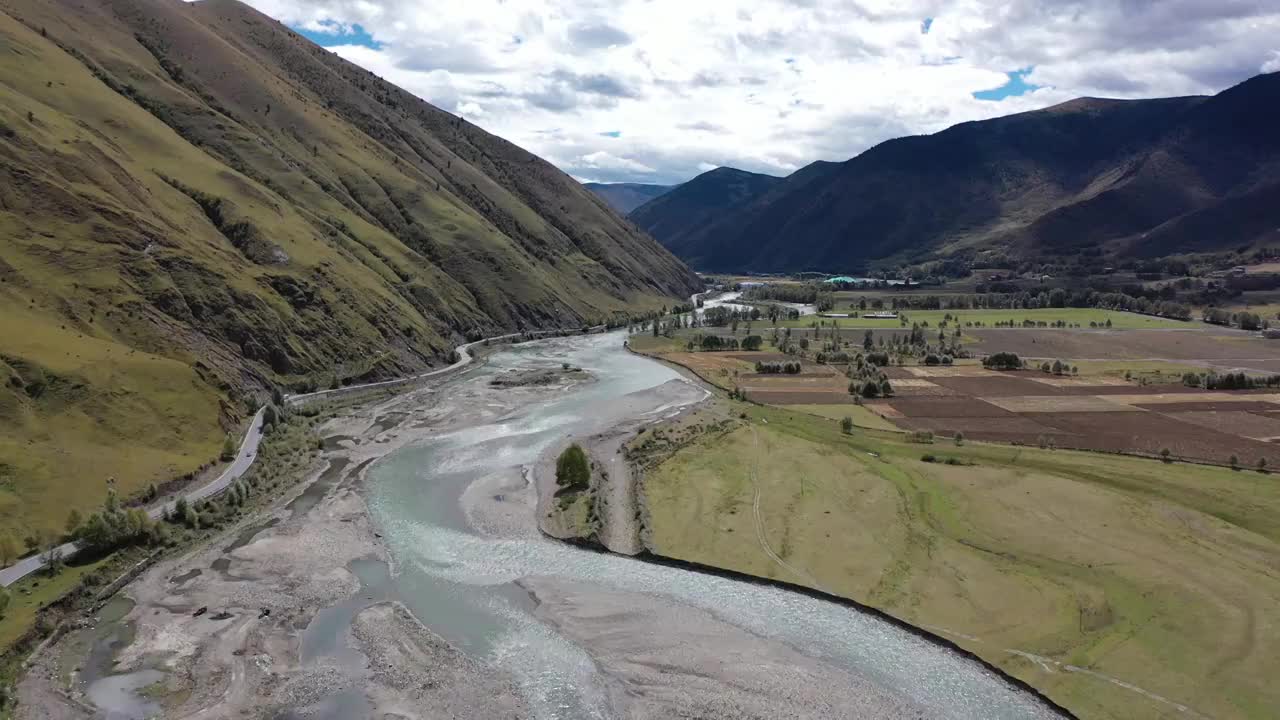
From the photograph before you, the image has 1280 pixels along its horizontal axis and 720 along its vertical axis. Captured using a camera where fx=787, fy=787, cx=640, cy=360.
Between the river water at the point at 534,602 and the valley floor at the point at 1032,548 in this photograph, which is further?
the valley floor at the point at 1032,548

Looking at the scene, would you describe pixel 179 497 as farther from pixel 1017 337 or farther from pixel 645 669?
pixel 1017 337

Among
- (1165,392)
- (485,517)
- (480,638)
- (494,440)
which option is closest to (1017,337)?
(1165,392)

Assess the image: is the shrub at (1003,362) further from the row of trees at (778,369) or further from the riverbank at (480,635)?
the riverbank at (480,635)

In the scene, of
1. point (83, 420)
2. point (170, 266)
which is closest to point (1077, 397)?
point (83, 420)

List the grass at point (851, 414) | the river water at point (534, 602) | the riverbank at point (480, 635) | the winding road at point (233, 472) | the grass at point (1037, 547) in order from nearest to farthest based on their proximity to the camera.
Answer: the riverbank at point (480, 635)
the river water at point (534, 602)
the grass at point (1037, 547)
the winding road at point (233, 472)
the grass at point (851, 414)

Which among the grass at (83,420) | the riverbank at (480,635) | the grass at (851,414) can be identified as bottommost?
the riverbank at (480,635)

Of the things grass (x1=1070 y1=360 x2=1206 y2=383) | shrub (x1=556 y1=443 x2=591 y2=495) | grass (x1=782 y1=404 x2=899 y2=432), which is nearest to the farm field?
grass (x1=1070 y1=360 x2=1206 y2=383)

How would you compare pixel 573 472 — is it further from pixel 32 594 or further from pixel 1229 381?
pixel 1229 381

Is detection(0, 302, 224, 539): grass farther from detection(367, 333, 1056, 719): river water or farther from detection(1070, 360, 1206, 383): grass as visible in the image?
detection(1070, 360, 1206, 383): grass

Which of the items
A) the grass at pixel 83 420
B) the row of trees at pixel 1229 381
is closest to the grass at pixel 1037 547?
the grass at pixel 83 420
